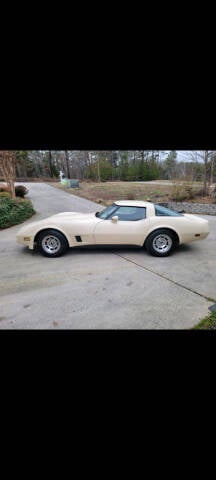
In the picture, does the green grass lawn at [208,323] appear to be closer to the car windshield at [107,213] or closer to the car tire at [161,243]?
the car tire at [161,243]

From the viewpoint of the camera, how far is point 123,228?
3.73 m

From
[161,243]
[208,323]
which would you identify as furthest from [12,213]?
[208,323]

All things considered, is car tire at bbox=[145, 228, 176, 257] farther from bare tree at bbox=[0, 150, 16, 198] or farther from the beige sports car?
bare tree at bbox=[0, 150, 16, 198]

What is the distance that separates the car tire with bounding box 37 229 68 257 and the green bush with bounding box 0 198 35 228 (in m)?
2.96

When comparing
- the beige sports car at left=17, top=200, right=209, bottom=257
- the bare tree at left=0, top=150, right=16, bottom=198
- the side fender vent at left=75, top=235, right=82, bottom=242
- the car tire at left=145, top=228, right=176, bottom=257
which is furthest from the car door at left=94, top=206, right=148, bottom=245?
the bare tree at left=0, top=150, right=16, bottom=198

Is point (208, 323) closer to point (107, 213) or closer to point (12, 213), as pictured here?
point (107, 213)

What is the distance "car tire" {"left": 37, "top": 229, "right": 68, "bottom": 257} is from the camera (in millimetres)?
3773

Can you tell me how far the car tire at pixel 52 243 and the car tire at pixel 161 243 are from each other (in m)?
1.65
